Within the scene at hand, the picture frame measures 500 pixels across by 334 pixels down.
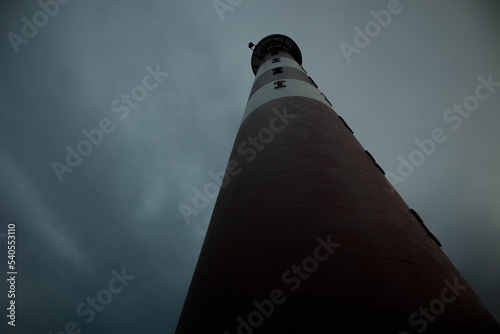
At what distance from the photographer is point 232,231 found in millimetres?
2617

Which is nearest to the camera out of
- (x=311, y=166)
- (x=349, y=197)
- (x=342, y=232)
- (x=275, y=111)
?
(x=342, y=232)

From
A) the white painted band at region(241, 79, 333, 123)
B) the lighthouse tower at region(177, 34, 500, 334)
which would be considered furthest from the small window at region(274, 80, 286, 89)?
the lighthouse tower at region(177, 34, 500, 334)

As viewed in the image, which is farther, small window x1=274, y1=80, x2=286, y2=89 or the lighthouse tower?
small window x1=274, y1=80, x2=286, y2=89

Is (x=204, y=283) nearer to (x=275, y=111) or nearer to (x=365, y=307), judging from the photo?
(x=365, y=307)

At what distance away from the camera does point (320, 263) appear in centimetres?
198

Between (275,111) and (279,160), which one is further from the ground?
(275,111)

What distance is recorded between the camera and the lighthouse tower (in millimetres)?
1705

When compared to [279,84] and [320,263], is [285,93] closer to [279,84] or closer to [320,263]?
[279,84]

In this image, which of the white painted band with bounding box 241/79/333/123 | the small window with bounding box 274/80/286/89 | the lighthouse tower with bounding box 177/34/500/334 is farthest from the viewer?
the small window with bounding box 274/80/286/89

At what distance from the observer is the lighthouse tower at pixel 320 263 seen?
1.71 metres

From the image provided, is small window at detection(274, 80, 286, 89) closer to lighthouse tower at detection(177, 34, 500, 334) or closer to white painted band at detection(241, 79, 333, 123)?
white painted band at detection(241, 79, 333, 123)

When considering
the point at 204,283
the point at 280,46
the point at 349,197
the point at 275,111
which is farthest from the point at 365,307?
the point at 280,46

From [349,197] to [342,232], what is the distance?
49 centimetres

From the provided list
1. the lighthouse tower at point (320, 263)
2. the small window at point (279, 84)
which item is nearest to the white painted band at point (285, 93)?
the small window at point (279, 84)
